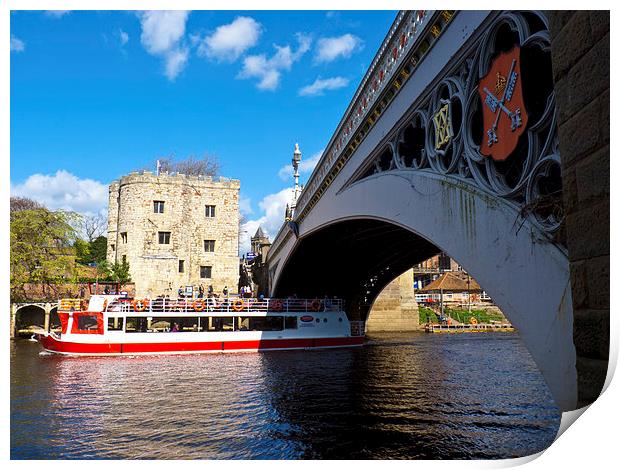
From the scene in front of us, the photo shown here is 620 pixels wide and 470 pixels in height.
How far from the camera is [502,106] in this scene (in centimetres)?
569

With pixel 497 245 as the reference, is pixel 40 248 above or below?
above

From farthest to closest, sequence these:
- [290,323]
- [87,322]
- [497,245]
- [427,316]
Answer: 1. [427,316]
2. [290,323]
3. [87,322]
4. [497,245]

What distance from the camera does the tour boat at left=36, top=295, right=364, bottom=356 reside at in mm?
26547

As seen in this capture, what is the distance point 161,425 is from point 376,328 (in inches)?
1405

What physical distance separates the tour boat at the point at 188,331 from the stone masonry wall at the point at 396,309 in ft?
36.7

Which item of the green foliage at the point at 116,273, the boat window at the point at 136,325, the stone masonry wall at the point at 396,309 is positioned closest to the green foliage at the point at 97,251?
the green foliage at the point at 116,273

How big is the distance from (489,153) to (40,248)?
2967 cm

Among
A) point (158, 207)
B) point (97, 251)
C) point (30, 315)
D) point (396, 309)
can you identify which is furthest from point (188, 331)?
point (97, 251)

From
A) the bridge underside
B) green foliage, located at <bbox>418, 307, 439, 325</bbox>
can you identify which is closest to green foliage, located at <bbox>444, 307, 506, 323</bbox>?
green foliage, located at <bbox>418, 307, 439, 325</bbox>

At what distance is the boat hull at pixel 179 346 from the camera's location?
85.4 ft

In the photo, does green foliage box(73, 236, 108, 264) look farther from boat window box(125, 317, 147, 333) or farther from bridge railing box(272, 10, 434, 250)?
bridge railing box(272, 10, 434, 250)

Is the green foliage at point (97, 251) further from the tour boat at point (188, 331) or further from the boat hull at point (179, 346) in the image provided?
the boat hull at point (179, 346)

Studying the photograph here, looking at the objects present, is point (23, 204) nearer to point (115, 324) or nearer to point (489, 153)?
point (115, 324)
